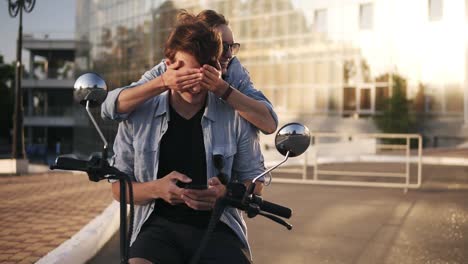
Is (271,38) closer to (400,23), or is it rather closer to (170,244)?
(400,23)

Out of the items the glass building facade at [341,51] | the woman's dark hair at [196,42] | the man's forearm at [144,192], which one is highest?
the glass building facade at [341,51]

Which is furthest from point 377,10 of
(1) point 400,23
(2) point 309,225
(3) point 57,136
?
(3) point 57,136

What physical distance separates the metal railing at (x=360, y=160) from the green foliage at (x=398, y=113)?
56.2 inches

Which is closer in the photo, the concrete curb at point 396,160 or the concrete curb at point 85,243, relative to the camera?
the concrete curb at point 85,243

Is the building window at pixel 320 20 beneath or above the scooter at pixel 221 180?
above

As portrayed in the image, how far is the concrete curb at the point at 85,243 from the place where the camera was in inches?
199

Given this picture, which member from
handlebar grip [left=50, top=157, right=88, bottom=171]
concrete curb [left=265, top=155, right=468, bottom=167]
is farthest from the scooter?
concrete curb [left=265, top=155, right=468, bottom=167]

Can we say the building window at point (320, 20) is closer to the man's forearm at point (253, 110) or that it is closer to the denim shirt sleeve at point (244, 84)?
the denim shirt sleeve at point (244, 84)

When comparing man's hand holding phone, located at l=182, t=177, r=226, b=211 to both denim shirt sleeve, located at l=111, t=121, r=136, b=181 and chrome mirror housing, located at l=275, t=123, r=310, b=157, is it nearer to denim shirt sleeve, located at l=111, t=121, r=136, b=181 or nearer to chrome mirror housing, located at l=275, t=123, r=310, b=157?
chrome mirror housing, located at l=275, t=123, r=310, b=157

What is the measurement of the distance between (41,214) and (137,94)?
6208mm

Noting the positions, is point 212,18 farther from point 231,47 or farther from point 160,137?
point 160,137

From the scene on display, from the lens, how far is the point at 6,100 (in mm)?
64562

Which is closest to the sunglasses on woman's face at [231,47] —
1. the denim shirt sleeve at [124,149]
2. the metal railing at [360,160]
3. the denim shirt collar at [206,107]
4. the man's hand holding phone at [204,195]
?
the denim shirt collar at [206,107]

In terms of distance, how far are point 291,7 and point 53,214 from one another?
102 feet
